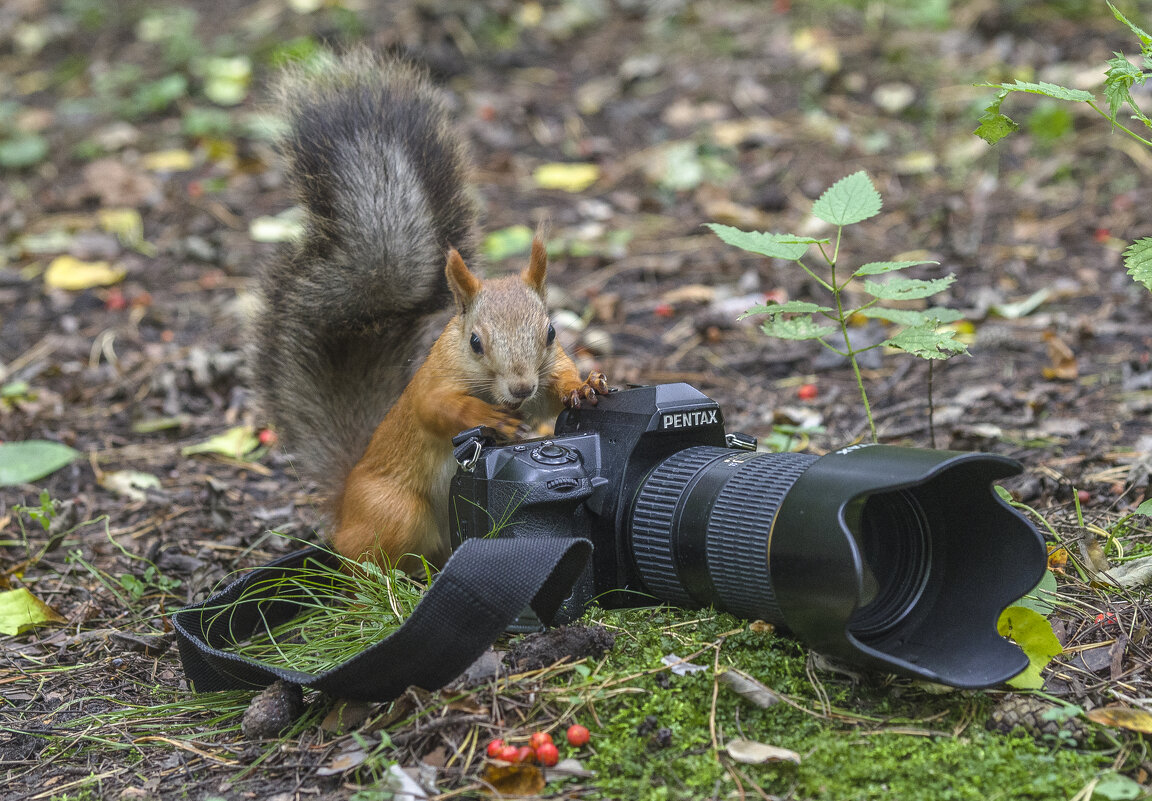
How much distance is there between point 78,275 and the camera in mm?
4125

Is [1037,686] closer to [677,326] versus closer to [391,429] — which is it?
[391,429]

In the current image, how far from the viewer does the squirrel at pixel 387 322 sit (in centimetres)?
202

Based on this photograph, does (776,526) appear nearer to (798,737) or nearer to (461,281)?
(798,737)

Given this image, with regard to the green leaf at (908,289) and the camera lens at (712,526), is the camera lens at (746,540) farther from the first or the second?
the green leaf at (908,289)

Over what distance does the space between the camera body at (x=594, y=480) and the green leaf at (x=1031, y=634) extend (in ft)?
1.79

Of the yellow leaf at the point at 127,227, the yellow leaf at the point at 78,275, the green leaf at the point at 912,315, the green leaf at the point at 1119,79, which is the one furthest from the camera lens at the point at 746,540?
the yellow leaf at the point at 127,227

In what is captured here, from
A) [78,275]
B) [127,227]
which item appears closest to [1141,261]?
[78,275]

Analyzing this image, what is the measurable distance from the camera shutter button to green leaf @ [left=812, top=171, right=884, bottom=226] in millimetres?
626

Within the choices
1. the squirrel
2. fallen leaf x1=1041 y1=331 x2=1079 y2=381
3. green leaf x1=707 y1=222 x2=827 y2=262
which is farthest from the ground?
green leaf x1=707 y1=222 x2=827 y2=262

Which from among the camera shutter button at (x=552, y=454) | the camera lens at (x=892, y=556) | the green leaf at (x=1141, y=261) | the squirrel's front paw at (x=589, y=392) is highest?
the green leaf at (x=1141, y=261)

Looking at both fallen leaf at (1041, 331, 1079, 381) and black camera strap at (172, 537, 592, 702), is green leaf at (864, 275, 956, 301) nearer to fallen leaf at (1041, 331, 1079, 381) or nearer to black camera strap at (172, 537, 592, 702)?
black camera strap at (172, 537, 592, 702)

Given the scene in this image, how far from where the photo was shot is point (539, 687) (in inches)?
62.9

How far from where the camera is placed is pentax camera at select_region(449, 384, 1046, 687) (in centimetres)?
141

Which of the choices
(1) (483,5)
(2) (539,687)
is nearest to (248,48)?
(1) (483,5)
